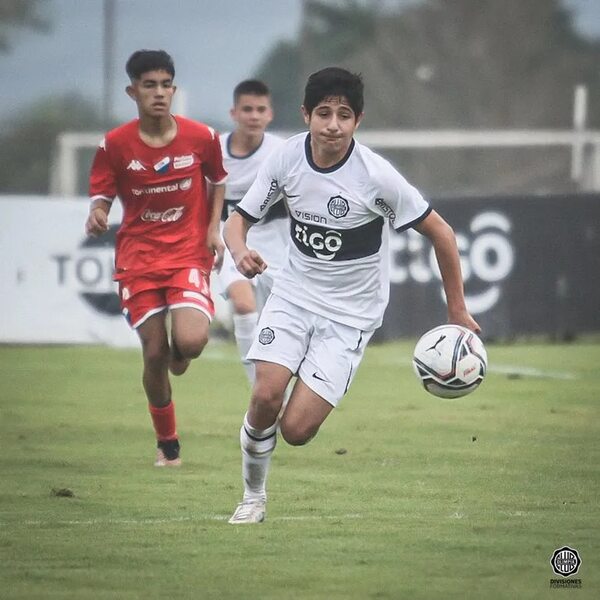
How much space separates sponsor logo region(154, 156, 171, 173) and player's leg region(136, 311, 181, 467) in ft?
2.73

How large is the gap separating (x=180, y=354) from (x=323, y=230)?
A: 2.08 m

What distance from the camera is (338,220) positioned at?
7.26 meters

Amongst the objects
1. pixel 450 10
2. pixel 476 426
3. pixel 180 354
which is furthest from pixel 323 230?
pixel 450 10

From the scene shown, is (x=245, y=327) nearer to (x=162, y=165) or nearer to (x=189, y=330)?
(x=189, y=330)

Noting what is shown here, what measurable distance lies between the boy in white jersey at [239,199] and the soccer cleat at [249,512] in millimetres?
3549

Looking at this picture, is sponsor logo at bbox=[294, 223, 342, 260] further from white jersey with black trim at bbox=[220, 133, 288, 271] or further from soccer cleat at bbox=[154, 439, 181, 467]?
white jersey with black trim at bbox=[220, 133, 288, 271]

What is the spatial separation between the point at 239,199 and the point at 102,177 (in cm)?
181

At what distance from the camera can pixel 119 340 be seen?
16906mm

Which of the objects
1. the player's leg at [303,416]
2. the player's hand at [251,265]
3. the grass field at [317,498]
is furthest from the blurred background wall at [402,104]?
the player's hand at [251,265]

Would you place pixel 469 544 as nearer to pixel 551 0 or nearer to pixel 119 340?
pixel 119 340

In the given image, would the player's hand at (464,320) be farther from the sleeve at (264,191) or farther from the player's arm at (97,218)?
the player's arm at (97,218)

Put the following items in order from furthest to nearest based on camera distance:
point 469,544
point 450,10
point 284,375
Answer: point 450,10
point 284,375
point 469,544

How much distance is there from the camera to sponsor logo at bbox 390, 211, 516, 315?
16.9 m

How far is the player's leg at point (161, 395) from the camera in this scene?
29.4 ft
